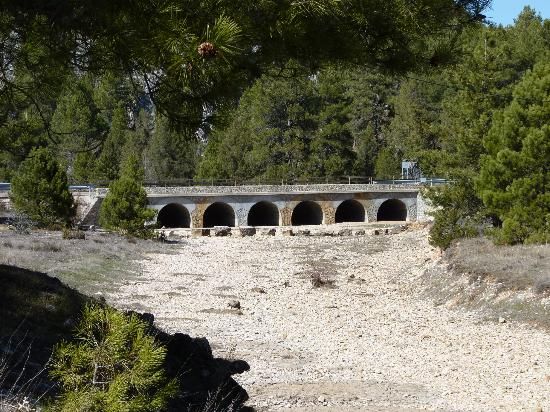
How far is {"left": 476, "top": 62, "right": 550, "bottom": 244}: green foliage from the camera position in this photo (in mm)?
17594

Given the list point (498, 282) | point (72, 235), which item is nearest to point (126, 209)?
point (72, 235)

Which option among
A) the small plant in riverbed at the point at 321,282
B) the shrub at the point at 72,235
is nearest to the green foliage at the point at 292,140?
the shrub at the point at 72,235

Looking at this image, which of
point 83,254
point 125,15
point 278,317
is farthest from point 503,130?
point 125,15

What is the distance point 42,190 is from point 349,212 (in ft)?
82.9

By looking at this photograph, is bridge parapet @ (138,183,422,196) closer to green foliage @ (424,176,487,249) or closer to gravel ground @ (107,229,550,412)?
gravel ground @ (107,229,550,412)

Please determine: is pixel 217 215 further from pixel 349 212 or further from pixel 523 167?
pixel 523 167

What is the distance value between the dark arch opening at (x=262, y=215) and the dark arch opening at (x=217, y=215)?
5.89 feet

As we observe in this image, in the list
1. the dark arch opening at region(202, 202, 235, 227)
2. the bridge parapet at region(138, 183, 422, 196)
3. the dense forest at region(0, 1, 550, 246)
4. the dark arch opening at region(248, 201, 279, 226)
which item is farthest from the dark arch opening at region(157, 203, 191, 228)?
the dark arch opening at region(248, 201, 279, 226)

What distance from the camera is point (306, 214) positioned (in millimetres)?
49406

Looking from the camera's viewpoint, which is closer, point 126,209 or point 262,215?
point 126,209

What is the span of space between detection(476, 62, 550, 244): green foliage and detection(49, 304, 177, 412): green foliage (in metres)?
15.8

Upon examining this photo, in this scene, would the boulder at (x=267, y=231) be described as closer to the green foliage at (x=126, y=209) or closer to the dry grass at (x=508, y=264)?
the green foliage at (x=126, y=209)

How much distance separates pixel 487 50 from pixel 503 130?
21.4 feet

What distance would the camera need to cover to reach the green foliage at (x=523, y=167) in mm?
17594
